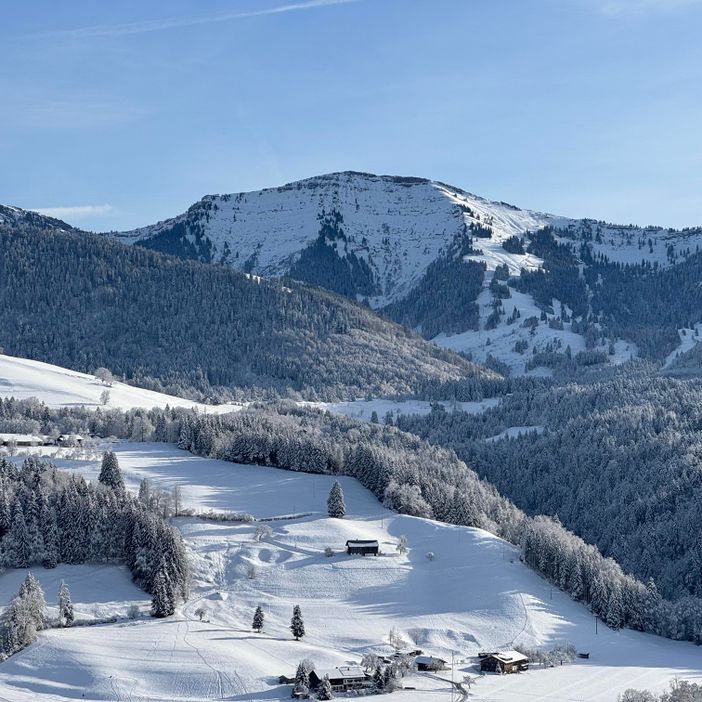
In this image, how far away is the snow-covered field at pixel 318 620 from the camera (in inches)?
3750

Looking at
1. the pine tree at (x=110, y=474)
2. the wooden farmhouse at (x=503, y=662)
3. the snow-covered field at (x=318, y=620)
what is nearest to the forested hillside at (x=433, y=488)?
the snow-covered field at (x=318, y=620)

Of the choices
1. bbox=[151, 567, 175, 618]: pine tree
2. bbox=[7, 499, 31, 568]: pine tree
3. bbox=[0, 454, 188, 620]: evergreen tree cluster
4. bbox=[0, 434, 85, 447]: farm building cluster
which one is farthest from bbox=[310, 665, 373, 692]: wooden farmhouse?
bbox=[0, 434, 85, 447]: farm building cluster

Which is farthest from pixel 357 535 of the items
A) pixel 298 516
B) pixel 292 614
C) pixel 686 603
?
pixel 686 603

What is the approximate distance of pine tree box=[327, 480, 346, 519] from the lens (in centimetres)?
14738

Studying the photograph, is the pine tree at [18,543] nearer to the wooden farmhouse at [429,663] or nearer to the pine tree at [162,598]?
the pine tree at [162,598]

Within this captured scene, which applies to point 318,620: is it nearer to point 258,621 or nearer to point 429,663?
point 258,621

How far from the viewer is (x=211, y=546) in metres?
131

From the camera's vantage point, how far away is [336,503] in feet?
484

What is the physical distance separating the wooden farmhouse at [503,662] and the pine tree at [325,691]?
1786 centimetres

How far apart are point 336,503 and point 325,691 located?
55676 mm

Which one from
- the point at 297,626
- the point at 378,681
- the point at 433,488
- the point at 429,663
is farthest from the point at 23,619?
the point at 433,488

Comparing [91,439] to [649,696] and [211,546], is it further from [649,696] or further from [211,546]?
[649,696]

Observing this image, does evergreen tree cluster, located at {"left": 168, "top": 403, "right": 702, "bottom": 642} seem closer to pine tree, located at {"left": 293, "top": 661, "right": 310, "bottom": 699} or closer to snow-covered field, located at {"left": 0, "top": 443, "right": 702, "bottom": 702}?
snow-covered field, located at {"left": 0, "top": 443, "right": 702, "bottom": 702}

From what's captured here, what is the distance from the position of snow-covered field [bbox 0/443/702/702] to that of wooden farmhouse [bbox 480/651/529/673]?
1.43 metres
